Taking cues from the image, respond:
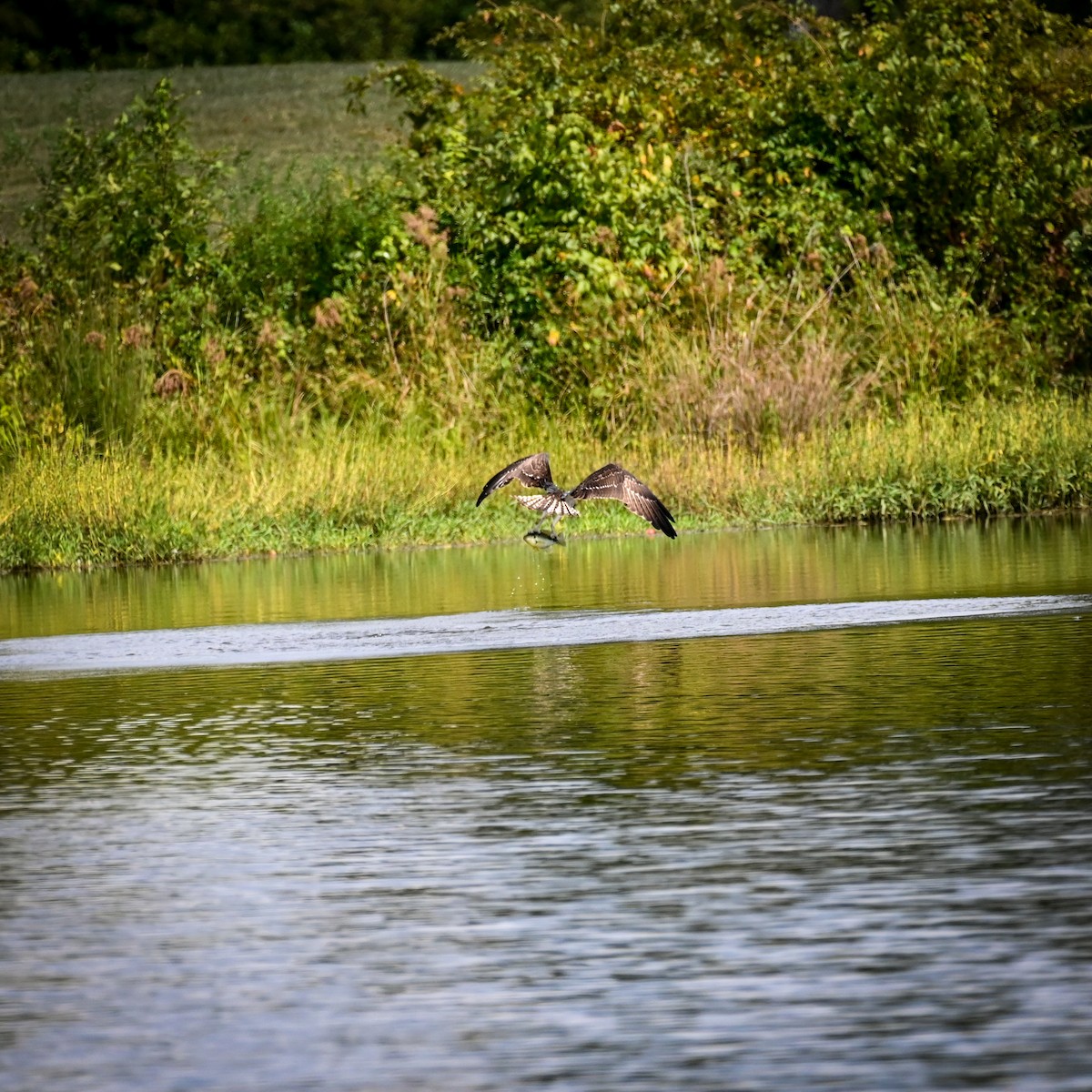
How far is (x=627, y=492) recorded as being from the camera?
13.4 m

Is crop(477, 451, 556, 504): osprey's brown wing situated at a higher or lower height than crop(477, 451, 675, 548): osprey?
higher

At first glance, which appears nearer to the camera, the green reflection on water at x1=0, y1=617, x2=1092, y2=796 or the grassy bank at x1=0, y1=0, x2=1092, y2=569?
the green reflection on water at x1=0, y1=617, x2=1092, y2=796

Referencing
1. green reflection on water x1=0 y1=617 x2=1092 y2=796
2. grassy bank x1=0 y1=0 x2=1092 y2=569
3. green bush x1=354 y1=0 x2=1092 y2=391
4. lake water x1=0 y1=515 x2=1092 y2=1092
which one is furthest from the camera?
green bush x1=354 y1=0 x2=1092 y2=391

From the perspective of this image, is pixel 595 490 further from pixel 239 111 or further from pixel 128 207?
pixel 239 111

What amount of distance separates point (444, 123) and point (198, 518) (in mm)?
10251

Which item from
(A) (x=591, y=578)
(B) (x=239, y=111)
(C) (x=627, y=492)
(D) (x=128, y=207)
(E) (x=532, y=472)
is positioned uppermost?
(B) (x=239, y=111)

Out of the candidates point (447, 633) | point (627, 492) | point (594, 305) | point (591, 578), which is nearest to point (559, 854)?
point (447, 633)

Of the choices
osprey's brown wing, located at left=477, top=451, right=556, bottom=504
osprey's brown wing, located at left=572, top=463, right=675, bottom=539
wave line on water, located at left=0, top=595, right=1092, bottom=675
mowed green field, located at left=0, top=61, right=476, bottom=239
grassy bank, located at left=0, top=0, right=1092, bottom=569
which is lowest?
wave line on water, located at left=0, top=595, right=1092, bottom=675

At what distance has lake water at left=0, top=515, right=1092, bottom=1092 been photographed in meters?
4.77

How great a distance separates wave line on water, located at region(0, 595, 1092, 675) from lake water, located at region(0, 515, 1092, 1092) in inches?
1.8

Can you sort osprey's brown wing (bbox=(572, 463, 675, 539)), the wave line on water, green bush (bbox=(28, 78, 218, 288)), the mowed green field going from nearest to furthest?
the wave line on water
osprey's brown wing (bbox=(572, 463, 675, 539))
green bush (bbox=(28, 78, 218, 288))
the mowed green field

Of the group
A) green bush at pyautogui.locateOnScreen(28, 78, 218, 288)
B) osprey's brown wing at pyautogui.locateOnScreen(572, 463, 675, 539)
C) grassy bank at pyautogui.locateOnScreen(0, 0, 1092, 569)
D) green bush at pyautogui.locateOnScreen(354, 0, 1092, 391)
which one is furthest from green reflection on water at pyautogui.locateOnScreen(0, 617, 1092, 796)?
green bush at pyautogui.locateOnScreen(28, 78, 218, 288)

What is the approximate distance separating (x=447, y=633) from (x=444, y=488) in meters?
8.72

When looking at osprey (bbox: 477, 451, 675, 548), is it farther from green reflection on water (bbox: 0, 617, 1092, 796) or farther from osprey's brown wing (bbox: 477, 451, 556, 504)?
green reflection on water (bbox: 0, 617, 1092, 796)
